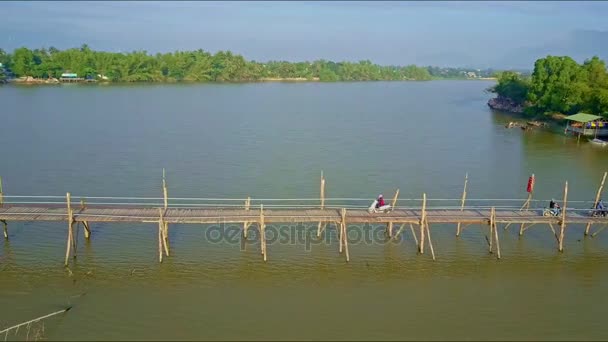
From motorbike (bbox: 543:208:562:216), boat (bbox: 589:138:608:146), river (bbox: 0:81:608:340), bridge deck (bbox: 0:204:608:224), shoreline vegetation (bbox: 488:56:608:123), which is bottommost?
river (bbox: 0:81:608:340)

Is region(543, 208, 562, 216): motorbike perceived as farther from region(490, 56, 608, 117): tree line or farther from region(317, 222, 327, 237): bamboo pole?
region(490, 56, 608, 117): tree line

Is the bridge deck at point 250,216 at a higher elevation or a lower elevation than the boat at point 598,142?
lower

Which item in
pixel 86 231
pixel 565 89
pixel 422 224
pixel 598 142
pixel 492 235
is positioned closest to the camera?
pixel 422 224

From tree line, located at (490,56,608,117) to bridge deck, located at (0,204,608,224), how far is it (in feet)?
92.2

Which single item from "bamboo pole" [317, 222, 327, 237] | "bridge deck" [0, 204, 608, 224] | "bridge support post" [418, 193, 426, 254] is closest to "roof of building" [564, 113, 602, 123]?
"bridge deck" [0, 204, 608, 224]

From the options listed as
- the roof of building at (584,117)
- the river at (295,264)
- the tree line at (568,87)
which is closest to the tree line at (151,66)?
the river at (295,264)

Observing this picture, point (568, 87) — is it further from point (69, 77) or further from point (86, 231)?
point (69, 77)

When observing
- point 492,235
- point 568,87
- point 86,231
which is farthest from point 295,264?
point 568,87

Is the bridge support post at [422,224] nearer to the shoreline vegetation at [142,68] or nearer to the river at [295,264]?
the river at [295,264]

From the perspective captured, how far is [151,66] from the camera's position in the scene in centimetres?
10975

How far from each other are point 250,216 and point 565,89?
40.1 m

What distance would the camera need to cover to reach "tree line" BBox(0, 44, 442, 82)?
98.0 metres

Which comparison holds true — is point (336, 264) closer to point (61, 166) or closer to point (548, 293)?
point (548, 293)

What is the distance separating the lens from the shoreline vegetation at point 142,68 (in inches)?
3821
